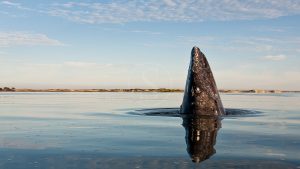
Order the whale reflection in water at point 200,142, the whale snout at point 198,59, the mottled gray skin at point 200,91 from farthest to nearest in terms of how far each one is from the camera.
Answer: the whale snout at point 198,59, the mottled gray skin at point 200,91, the whale reflection in water at point 200,142

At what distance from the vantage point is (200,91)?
53.7ft

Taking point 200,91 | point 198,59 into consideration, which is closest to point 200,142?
point 200,91

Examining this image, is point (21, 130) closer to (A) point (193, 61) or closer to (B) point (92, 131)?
(B) point (92, 131)

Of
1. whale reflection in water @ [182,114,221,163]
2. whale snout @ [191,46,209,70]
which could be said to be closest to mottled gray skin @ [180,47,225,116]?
whale snout @ [191,46,209,70]

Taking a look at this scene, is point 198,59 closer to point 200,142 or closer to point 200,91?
point 200,91

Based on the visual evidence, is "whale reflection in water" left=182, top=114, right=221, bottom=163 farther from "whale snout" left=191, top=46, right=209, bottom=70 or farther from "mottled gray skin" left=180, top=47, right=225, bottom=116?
"whale snout" left=191, top=46, right=209, bottom=70

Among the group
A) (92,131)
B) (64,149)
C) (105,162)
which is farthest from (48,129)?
(105,162)

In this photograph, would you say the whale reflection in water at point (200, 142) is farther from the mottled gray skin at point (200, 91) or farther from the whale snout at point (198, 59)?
the whale snout at point (198, 59)

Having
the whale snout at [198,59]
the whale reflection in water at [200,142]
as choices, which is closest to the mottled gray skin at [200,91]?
the whale snout at [198,59]

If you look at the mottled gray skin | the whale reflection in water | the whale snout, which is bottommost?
the whale reflection in water

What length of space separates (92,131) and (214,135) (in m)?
3.42

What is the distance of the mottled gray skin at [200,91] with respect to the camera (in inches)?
643

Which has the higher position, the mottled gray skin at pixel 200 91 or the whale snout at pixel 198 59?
the whale snout at pixel 198 59

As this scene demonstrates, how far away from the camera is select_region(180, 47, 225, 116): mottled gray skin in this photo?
16328 mm
